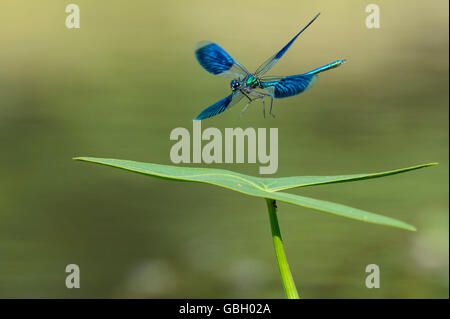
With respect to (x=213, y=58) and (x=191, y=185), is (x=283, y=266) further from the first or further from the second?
(x=191, y=185)

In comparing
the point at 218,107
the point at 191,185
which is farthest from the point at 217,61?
the point at 191,185

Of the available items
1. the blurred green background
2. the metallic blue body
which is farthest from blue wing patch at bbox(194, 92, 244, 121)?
the blurred green background

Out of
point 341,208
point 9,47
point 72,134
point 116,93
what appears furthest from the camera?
point 9,47

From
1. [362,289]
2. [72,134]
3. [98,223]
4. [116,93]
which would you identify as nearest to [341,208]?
[362,289]

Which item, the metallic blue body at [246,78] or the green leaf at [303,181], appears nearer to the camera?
the green leaf at [303,181]

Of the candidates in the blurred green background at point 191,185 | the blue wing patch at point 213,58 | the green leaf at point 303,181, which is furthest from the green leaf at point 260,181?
the blurred green background at point 191,185

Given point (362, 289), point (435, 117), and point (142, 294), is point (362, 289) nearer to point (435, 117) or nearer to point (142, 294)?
point (142, 294)

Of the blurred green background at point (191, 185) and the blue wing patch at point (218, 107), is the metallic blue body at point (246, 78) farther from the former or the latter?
the blurred green background at point (191, 185)
